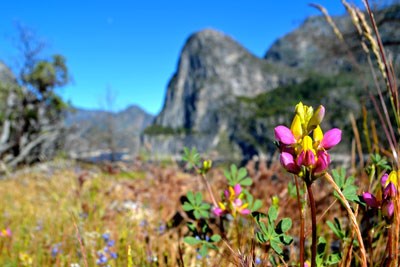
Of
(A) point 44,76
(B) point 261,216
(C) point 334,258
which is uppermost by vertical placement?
(A) point 44,76

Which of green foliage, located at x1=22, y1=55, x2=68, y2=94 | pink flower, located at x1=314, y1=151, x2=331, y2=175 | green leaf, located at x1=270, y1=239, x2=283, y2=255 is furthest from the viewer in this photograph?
green foliage, located at x1=22, y1=55, x2=68, y2=94

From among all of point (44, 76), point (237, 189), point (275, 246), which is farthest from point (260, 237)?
point (44, 76)

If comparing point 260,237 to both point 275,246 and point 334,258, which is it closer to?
point 275,246

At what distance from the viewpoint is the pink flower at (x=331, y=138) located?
2.22 ft

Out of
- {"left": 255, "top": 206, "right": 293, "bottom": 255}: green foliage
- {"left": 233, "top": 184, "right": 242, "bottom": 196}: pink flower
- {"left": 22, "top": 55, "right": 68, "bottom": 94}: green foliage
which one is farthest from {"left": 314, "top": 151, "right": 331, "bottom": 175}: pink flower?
{"left": 22, "top": 55, "right": 68, "bottom": 94}: green foliage

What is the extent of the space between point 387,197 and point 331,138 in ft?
0.86

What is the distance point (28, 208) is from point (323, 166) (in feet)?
13.0

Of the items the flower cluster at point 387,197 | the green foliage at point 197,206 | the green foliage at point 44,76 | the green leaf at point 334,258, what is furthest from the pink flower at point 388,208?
the green foliage at point 44,76

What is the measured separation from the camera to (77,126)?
609 inches

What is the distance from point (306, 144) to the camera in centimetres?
66

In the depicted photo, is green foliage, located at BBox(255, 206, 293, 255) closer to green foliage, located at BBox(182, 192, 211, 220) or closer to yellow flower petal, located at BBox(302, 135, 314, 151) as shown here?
yellow flower petal, located at BBox(302, 135, 314, 151)

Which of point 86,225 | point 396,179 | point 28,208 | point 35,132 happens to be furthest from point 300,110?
point 35,132

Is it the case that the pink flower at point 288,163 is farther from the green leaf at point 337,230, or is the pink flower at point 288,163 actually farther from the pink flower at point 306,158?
the green leaf at point 337,230

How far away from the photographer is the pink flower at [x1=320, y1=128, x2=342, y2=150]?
68 cm
